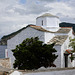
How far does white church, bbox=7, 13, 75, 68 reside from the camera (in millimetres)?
15956

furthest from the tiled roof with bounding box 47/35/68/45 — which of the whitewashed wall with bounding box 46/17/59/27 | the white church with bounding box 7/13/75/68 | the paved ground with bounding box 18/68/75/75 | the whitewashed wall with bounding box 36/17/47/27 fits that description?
the paved ground with bounding box 18/68/75/75

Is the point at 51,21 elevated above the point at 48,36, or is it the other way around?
the point at 51,21

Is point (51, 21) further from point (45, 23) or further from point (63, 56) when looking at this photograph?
point (63, 56)

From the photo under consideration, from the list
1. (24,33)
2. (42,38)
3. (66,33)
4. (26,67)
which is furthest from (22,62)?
(66,33)

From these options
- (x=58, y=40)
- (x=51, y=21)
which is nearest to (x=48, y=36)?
(x=58, y=40)

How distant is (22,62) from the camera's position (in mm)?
12398

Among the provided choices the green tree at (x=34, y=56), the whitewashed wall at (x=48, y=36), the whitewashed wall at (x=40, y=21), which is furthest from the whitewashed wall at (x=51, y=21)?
the green tree at (x=34, y=56)

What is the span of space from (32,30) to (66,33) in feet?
14.6

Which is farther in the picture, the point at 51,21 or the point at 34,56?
the point at 51,21

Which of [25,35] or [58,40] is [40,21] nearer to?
[25,35]

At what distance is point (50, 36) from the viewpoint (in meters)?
17.9

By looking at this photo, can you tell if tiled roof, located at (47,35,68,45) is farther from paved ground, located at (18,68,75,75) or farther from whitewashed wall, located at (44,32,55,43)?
paved ground, located at (18,68,75,75)

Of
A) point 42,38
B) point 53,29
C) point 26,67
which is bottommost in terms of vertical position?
point 26,67

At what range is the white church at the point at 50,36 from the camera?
1596 centimetres
